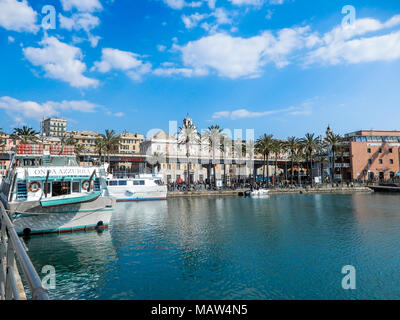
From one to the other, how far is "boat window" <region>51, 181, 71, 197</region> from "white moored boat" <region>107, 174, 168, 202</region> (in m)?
31.9

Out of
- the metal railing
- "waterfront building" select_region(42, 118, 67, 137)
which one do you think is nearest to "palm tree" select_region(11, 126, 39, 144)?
the metal railing

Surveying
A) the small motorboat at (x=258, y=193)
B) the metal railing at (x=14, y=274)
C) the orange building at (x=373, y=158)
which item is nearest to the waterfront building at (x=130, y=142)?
the small motorboat at (x=258, y=193)

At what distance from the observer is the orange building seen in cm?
9275

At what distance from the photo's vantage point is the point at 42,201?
79.7 feet

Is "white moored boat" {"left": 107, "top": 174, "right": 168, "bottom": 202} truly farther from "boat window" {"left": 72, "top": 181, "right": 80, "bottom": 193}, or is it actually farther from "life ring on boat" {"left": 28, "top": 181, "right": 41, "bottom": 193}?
"life ring on boat" {"left": 28, "top": 181, "right": 41, "bottom": 193}

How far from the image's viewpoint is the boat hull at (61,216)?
994 inches

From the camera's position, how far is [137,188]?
6275cm

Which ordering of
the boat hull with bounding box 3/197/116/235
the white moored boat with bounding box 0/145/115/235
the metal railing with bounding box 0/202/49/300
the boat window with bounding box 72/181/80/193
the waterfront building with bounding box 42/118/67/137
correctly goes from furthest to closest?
the waterfront building with bounding box 42/118/67/137
the boat window with bounding box 72/181/80/193
the white moored boat with bounding box 0/145/115/235
the boat hull with bounding box 3/197/116/235
the metal railing with bounding box 0/202/49/300

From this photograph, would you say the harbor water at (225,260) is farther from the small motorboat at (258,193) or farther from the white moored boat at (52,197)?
the small motorboat at (258,193)

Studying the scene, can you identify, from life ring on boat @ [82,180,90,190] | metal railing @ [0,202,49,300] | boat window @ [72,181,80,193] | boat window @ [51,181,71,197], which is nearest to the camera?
metal railing @ [0,202,49,300]

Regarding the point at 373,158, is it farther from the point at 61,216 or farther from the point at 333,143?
the point at 61,216

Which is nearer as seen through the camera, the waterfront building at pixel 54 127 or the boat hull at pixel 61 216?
the boat hull at pixel 61 216

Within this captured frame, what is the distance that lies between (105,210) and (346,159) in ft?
294
